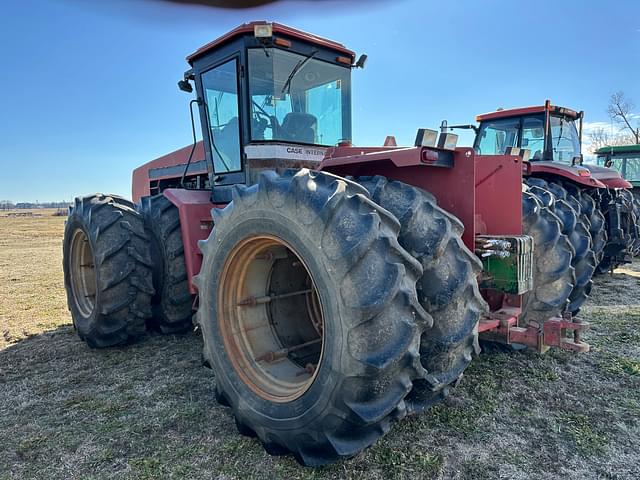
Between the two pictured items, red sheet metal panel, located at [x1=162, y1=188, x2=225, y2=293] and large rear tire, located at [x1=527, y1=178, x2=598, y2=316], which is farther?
large rear tire, located at [x1=527, y1=178, x2=598, y2=316]

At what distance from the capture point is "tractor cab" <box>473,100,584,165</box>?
7980 millimetres

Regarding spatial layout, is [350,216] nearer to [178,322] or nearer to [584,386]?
[584,386]

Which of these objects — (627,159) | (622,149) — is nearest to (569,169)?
(622,149)

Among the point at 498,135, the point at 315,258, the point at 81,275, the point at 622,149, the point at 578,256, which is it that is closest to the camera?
the point at 315,258

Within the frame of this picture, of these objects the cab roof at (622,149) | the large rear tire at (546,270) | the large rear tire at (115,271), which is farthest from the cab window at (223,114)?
the cab roof at (622,149)

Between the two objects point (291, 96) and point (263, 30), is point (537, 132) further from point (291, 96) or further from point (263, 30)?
point (263, 30)

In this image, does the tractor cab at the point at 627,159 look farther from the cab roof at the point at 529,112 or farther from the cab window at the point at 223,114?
the cab window at the point at 223,114

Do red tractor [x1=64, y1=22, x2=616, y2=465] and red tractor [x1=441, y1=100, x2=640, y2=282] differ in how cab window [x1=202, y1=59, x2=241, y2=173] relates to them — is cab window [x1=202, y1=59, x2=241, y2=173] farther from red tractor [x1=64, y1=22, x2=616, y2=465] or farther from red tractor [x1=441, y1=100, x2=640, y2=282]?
red tractor [x1=441, y1=100, x2=640, y2=282]

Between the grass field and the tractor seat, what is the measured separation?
2.04 metres

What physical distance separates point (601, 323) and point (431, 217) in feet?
11.9

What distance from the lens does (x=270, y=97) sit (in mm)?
3771

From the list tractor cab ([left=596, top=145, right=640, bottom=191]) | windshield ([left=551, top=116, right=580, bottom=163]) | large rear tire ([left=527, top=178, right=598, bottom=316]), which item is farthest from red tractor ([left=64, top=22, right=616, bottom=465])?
tractor cab ([left=596, top=145, right=640, bottom=191])

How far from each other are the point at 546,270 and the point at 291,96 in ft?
7.76

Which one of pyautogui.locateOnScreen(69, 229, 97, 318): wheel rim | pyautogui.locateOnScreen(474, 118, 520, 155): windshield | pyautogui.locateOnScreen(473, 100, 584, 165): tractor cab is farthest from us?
pyautogui.locateOnScreen(474, 118, 520, 155): windshield
